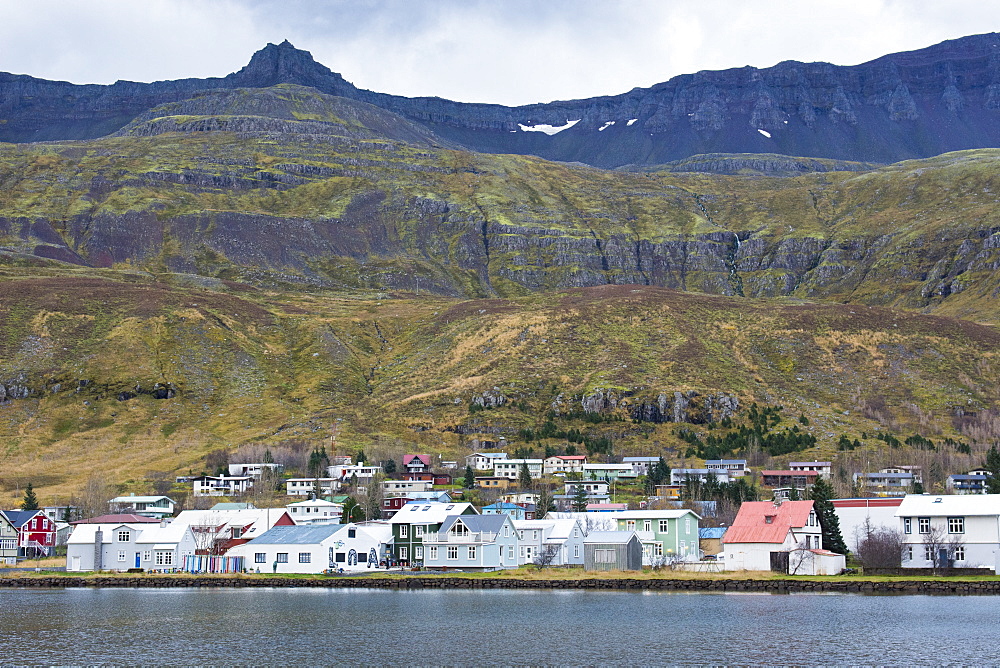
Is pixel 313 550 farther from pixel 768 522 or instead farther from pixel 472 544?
pixel 768 522

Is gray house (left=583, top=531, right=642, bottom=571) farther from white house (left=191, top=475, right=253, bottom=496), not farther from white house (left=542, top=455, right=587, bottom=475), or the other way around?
white house (left=542, top=455, right=587, bottom=475)

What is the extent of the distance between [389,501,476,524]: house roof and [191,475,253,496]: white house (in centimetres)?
4709

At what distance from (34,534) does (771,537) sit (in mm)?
74641

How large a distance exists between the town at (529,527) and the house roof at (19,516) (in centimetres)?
15

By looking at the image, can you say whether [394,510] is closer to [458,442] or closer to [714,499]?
[714,499]

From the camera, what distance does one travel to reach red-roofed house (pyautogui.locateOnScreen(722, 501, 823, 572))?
281 ft

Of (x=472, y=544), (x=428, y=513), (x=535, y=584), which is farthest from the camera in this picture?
(x=428, y=513)

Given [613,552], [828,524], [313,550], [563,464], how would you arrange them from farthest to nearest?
[563,464] < [313,550] < [613,552] < [828,524]

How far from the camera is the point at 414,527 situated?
99.5 m

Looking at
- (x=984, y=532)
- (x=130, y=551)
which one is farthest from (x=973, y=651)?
(x=130, y=551)

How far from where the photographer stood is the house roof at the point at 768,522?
85.8 metres

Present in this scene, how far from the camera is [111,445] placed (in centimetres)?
17825

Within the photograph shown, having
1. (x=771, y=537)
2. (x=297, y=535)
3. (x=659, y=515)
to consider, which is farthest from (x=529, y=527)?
(x=771, y=537)

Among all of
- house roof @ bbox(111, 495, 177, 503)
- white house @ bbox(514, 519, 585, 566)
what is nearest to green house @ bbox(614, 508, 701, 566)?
white house @ bbox(514, 519, 585, 566)
